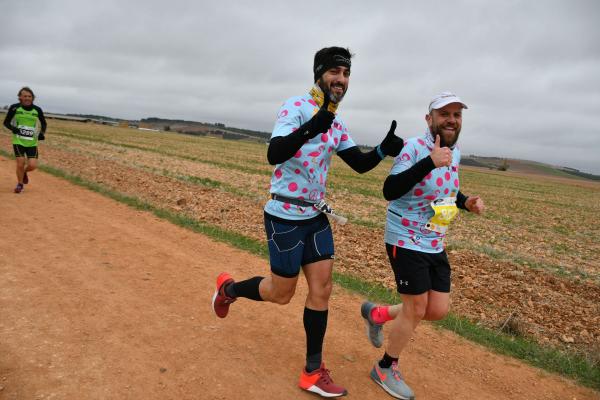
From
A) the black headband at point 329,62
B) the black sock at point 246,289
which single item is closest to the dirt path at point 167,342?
the black sock at point 246,289

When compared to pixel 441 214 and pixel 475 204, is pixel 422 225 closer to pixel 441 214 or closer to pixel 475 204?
pixel 441 214

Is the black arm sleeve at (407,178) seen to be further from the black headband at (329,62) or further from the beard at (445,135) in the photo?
the black headband at (329,62)

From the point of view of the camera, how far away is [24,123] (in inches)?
396

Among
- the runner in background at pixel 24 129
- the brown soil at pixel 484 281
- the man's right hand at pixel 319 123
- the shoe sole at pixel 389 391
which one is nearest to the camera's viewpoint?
the man's right hand at pixel 319 123

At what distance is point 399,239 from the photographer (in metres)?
3.43

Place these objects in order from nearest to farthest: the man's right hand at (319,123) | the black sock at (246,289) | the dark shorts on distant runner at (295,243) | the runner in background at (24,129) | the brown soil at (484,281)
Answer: the man's right hand at (319,123) < the dark shorts on distant runner at (295,243) < the black sock at (246,289) < the brown soil at (484,281) < the runner in background at (24,129)

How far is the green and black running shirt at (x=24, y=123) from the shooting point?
32.5 ft

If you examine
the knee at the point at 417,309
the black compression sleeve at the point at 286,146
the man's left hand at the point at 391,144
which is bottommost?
the knee at the point at 417,309

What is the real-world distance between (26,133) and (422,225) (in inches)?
395

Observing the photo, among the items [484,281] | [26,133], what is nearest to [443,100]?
[484,281]

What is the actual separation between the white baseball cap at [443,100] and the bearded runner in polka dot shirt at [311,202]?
37cm

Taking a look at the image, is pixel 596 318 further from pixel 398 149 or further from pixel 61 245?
pixel 61 245

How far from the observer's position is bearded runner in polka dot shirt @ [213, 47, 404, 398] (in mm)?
3137

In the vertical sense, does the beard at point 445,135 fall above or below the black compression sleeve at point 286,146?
above
